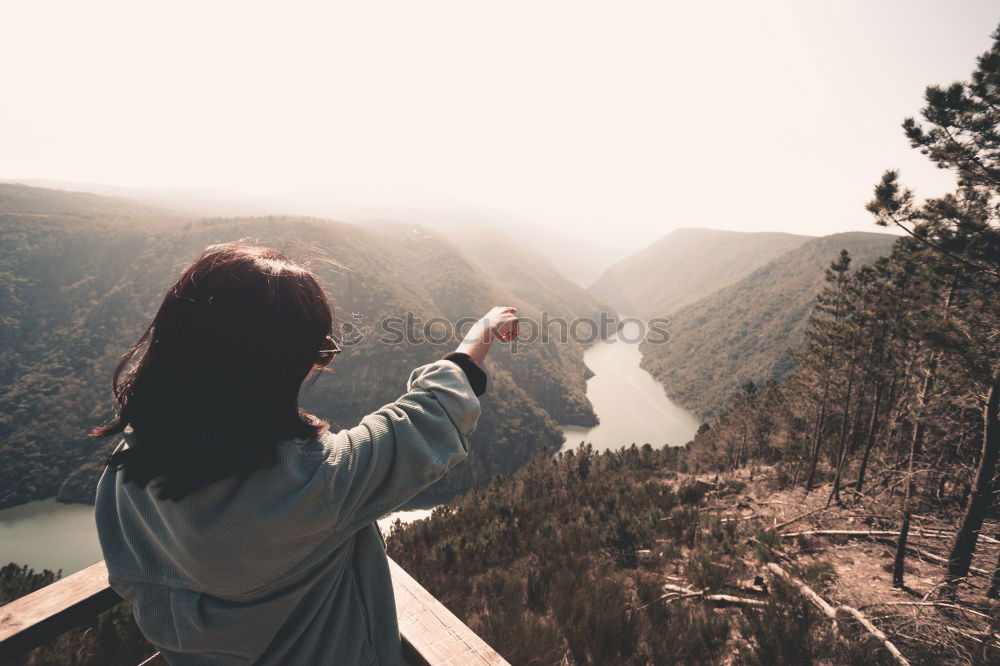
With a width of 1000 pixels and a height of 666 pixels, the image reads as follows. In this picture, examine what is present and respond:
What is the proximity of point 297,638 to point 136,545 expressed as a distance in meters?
0.41

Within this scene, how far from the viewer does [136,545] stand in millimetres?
876

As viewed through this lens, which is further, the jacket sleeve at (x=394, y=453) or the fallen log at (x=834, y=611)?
the fallen log at (x=834, y=611)

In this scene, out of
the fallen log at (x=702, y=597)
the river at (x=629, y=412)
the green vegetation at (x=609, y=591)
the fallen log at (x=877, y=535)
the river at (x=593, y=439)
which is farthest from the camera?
the river at (x=629, y=412)

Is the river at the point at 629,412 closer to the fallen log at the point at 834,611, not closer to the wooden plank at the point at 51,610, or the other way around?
the fallen log at the point at 834,611

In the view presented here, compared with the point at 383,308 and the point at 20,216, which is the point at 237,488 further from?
the point at 20,216

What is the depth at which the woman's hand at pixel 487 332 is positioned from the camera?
1.25 m

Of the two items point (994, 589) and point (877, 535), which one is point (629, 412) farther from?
point (994, 589)

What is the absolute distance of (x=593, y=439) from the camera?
75.8 m

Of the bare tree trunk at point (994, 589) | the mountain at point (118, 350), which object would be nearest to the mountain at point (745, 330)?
the mountain at point (118, 350)

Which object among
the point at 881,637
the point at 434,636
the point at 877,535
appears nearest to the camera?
the point at 434,636

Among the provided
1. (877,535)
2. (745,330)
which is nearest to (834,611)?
(877,535)

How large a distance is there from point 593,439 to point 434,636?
78.8 meters

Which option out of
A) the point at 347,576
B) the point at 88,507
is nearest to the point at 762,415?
the point at 347,576

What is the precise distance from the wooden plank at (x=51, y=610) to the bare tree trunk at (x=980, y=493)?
7710 mm
